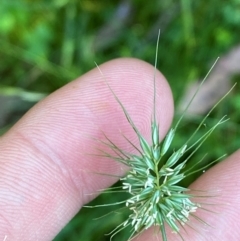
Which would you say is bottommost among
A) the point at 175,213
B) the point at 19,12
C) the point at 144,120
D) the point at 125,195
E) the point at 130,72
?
the point at 125,195

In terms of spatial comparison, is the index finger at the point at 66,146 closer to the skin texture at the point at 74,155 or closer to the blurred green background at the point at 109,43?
the skin texture at the point at 74,155

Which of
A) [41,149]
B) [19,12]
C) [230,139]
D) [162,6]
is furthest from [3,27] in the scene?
[230,139]

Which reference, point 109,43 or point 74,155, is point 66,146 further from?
point 109,43

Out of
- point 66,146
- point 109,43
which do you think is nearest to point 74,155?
point 66,146

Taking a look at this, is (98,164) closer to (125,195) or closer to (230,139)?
(125,195)

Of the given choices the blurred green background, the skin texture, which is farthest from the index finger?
the blurred green background

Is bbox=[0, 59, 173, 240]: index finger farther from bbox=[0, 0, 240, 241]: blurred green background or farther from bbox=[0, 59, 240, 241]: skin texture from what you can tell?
bbox=[0, 0, 240, 241]: blurred green background

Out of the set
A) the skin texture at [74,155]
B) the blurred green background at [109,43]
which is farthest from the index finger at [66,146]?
the blurred green background at [109,43]
